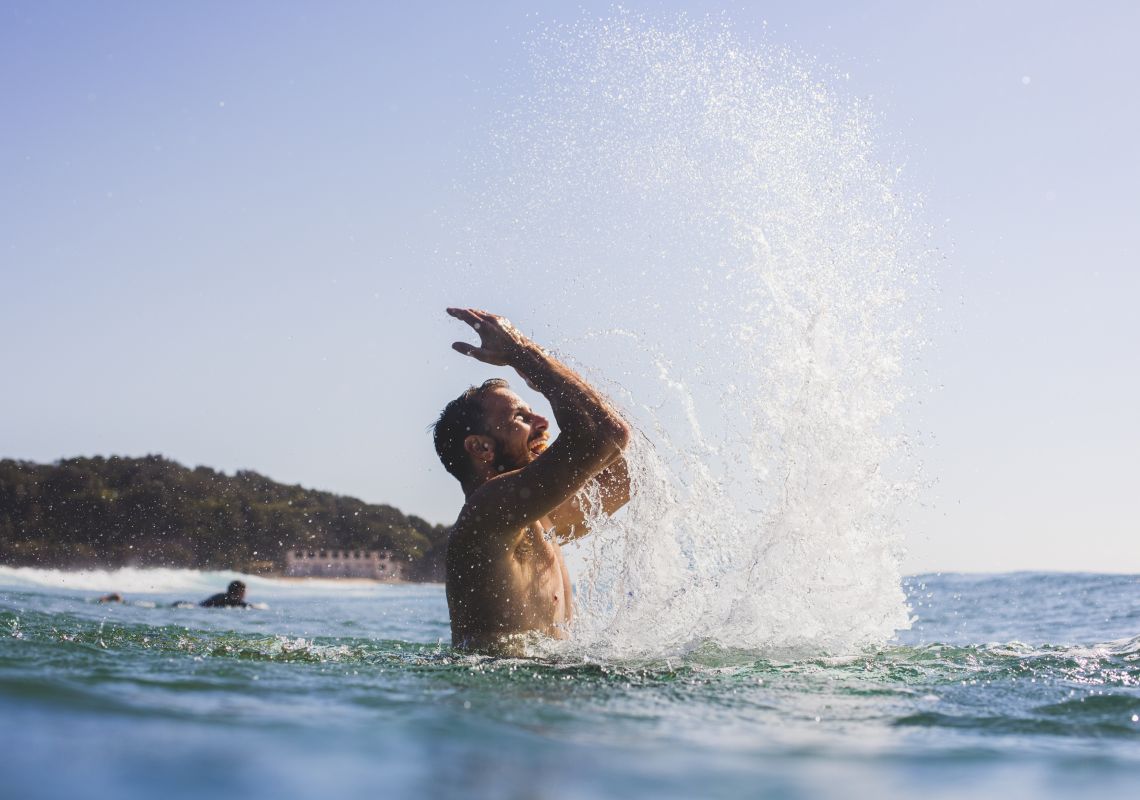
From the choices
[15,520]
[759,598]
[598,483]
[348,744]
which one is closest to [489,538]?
[598,483]

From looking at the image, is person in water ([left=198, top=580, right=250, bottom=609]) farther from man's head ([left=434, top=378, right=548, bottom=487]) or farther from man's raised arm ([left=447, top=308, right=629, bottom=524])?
man's raised arm ([left=447, top=308, right=629, bottom=524])

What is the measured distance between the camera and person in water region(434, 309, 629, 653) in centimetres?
451

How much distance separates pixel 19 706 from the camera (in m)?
2.95

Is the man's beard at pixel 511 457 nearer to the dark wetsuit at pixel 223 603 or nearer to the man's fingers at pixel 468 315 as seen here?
the man's fingers at pixel 468 315

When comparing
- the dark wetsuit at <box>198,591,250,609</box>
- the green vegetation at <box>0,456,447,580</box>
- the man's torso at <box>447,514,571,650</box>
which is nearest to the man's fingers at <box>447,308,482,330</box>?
the man's torso at <box>447,514,571,650</box>

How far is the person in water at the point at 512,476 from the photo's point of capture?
451 centimetres

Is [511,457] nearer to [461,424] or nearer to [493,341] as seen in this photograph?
[461,424]

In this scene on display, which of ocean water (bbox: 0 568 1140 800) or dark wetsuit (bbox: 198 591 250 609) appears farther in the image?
dark wetsuit (bbox: 198 591 250 609)

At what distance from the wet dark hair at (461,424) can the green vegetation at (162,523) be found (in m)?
36.4

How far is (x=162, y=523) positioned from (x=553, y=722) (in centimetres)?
4945

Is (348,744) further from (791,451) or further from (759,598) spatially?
(791,451)

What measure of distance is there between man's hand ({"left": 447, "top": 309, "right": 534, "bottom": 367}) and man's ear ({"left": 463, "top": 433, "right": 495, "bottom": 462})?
470 millimetres

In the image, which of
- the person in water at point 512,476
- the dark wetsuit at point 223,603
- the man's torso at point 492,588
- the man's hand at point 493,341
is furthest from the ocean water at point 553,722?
the dark wetsuit at point 223,603

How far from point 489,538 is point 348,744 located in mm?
2082
